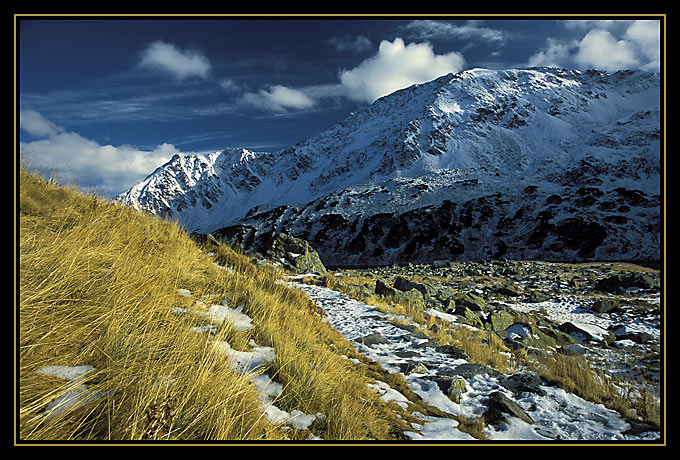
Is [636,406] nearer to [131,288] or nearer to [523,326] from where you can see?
[523,326]

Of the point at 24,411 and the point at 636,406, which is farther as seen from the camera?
the point at 636,406

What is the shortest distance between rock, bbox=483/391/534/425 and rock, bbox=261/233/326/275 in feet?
38.3

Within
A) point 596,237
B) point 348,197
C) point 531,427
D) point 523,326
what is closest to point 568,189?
point 596,237

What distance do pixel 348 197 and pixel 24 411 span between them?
122893 millimetres

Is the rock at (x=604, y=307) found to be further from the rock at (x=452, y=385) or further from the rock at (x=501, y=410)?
the rock at (x=501, y=410)

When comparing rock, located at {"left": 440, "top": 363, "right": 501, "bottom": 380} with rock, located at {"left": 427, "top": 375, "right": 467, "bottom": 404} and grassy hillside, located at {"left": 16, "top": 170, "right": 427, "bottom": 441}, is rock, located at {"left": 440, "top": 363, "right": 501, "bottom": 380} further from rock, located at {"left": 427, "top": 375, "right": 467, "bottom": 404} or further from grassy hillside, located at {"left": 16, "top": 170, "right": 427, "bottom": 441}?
grassy hillside, located at {"left": 16, "top": 170, "right": 427, "bottom": 441}

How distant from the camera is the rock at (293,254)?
1602 centimetres

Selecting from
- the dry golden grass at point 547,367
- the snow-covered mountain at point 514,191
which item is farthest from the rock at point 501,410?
the snow-covered mountain at point 514,191

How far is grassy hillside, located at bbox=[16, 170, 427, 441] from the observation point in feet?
5.81

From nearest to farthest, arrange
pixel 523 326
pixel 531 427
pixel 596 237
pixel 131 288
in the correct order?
pixel 131 288 < pixel 531 427 < pixel 523 326 < pixel 596 237

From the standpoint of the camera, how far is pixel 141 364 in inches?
88.7

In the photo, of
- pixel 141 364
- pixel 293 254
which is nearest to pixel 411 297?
pixel 293 254

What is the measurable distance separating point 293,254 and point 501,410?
13681 millimetres
